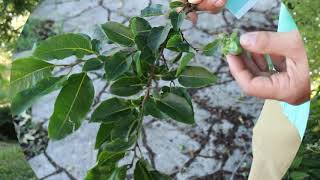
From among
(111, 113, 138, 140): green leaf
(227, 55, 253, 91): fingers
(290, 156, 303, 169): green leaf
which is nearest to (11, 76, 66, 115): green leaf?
(111, 113, 138, 140): green leaf

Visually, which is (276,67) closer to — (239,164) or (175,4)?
(175,4)

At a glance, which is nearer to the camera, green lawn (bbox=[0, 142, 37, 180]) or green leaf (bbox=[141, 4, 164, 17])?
green leaf (bbox=[141, 4, 164, 17])

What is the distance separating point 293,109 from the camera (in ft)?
2.31

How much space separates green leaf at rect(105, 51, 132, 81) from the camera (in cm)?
65

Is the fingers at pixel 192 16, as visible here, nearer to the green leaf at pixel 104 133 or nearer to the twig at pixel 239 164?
the green leaf at pixel 104 133

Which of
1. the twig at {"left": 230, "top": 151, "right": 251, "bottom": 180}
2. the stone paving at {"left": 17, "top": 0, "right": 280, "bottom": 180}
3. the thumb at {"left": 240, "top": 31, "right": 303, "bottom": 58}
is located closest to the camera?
the thumb at {"left": 240, "top": 31, "right": 303, "bottom": 58}

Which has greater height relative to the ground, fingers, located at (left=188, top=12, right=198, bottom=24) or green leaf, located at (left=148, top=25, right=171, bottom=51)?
green leaf, located at (left=148, top=25, right=171, bottom=51)

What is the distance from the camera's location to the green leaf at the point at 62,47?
64 cm

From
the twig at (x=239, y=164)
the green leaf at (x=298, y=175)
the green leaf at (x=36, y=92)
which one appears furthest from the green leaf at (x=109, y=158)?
the green leaf at (x=298, y=175)

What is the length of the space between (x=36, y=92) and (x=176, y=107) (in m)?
0.18

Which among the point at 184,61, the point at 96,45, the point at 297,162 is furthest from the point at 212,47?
the point at 297,162

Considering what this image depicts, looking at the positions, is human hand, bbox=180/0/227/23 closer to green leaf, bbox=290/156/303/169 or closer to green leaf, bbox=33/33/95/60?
green leaf, bbox=33/33/95/60

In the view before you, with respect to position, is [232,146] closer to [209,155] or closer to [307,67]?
[209,155]

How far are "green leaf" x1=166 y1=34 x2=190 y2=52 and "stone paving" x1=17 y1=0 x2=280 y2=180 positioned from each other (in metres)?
0.11
